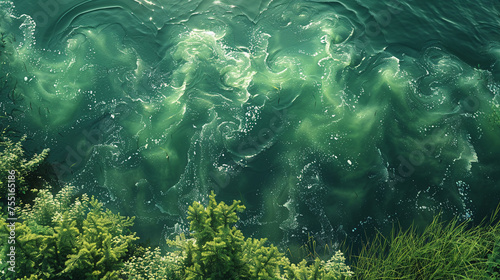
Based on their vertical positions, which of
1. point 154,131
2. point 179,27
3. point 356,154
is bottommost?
point 356,154

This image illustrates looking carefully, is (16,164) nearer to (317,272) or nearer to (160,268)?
A: (160,268)

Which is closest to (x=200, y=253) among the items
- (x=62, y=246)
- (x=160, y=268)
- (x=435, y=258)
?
(x=160, y=268)

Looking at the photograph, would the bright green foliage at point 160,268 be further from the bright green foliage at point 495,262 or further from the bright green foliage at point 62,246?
the bright green foliage at point 495,262

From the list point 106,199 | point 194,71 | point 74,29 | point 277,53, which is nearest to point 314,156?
point 277,53

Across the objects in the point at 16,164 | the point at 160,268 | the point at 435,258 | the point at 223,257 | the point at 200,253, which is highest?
the point at 16,164

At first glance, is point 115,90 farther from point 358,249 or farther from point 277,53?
point 358,249

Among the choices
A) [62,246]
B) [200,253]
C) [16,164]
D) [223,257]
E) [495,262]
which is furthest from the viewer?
[16,164]

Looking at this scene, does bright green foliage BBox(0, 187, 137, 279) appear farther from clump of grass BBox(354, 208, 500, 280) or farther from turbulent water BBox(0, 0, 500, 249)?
clump of grass BBox(354, 208, 500, 280)
